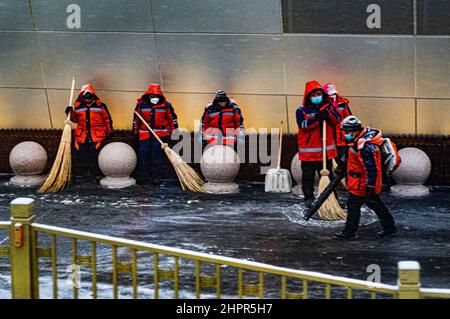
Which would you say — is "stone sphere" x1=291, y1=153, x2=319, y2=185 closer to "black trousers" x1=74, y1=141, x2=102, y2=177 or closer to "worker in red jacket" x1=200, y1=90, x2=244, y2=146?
"worker in red jacket" x1=200, y1=90, x2=244, y2=146

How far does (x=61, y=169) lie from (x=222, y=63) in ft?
11.6

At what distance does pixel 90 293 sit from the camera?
28.3 feet

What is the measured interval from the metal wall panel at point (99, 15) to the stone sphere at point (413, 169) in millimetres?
5155

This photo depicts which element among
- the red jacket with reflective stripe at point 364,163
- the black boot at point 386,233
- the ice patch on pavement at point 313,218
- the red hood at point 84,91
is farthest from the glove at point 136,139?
the black boot at point 386,233

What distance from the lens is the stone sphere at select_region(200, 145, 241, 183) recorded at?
1480 centimetres

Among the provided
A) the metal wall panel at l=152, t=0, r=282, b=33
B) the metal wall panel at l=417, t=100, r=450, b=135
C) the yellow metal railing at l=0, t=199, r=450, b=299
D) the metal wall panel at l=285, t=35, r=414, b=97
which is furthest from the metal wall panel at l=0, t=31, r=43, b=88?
the yellow metal railing at l=0, t=199, r=450, b=299

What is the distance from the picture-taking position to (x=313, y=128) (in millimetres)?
13195

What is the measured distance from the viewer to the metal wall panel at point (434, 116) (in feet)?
50.4

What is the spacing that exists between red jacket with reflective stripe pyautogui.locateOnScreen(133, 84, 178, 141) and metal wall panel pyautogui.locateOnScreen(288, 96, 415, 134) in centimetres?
228

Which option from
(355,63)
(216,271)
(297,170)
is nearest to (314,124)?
(297,170)

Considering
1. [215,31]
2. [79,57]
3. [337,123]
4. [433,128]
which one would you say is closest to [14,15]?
[79,57]

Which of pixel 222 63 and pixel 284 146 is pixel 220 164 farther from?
pixel 222 63

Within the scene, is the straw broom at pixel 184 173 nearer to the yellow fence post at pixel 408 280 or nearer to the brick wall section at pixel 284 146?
the brick wall section at pixel 284 146
